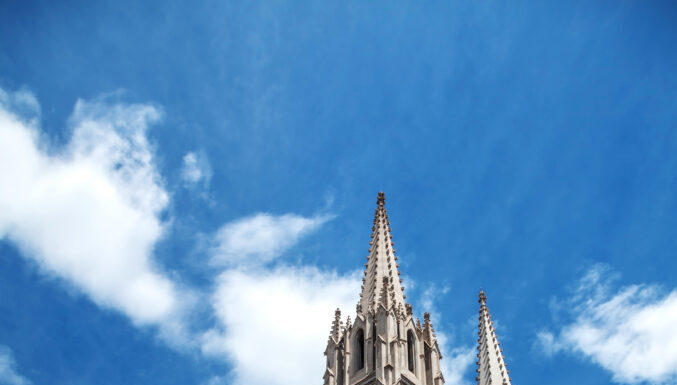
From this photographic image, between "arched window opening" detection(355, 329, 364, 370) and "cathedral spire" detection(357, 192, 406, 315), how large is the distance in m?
1.32

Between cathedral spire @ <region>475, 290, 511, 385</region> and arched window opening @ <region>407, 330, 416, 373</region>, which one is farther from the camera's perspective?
cathedral spire @ <region>475, 290, 511, 385</region>

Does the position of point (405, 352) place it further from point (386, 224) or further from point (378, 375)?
point (386, 224)

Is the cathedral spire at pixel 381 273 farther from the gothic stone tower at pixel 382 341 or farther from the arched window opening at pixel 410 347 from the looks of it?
the arched window opening at pixel 410 347

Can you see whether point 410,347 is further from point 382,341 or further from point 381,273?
point 381,273

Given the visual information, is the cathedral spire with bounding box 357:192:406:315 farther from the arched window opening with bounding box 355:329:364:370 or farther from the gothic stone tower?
the arched window opening with bounding box 355:329:364:370

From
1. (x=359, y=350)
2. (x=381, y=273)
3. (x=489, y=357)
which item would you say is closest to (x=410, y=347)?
(x=359, y=350)

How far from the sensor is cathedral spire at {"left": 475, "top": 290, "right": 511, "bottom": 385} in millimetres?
48156

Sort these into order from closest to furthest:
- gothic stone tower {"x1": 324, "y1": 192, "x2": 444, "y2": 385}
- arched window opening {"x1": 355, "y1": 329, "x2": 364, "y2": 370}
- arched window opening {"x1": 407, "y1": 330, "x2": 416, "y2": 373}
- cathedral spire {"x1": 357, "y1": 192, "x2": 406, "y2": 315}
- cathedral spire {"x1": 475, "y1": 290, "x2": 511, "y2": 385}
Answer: gothic stone tower {"x1": 324, "y1": 192, "x2": 444, "y2": 385}
arched window opening {"x1": 355, "y1": 329, "x2": 364, "y2": 370}
arched window opening {"x1": 407, "y1": 330, "x2": 416, "y2": 373}
cathedral spire {"x1": 357, "y1": 192, "x2": 406, "y2": 315}
cathedral spire {"x1": 475, "y1": 290, "x2": 511, "y2": 385}

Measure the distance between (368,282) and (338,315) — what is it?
8.79 ft

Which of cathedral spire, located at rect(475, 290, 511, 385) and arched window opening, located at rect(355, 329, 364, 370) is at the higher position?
cathedral spire, located at rect(475, 290, 511, 385)

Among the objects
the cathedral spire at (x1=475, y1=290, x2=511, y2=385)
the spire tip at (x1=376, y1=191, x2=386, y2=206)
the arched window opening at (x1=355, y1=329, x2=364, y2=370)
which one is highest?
the spire tip at (x1=376, y1=191, x2=386, y2=206)

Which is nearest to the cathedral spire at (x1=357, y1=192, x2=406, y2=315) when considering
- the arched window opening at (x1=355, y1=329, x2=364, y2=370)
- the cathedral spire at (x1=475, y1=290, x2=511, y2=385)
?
the arched window opening at (x1=355, y1=329, x2=364, y2=370)

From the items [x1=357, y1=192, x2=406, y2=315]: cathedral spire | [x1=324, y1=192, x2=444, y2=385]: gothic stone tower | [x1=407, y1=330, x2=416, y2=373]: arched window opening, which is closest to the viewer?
[x1=324, y1=192, x2=444, y2=385]: gothic stone tower

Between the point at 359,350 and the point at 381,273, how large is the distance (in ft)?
17.8
